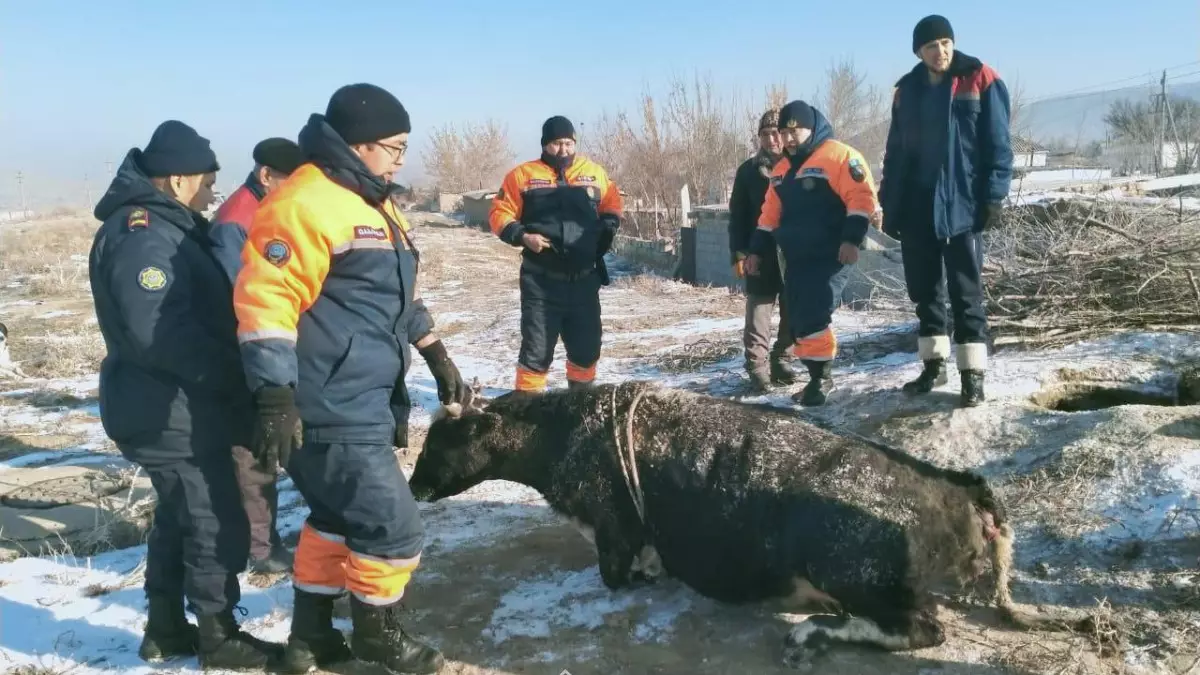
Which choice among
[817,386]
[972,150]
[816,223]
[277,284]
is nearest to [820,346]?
[817,386]

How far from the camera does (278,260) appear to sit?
2783 millimetres

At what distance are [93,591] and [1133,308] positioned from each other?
6896 millimetres

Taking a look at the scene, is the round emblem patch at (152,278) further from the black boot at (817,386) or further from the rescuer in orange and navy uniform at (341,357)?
the black boot at (817,386)

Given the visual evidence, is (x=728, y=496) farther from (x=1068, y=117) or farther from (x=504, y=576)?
(x=1068, y=117)

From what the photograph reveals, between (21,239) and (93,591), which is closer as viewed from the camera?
(93,591)

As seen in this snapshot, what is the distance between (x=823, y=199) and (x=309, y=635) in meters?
4.17

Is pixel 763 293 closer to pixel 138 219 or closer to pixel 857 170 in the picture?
pixel 857 170

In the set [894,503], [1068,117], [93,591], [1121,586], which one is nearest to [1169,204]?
[1121,586]

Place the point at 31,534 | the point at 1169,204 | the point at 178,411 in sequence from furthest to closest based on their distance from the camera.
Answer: the point at 1169,204
the point at 31,534
the point at 178,411

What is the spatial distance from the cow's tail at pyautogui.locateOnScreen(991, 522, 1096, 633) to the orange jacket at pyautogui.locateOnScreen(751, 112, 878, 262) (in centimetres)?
262

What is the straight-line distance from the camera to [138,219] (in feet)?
10.3

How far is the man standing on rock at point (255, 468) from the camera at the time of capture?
4078 mm

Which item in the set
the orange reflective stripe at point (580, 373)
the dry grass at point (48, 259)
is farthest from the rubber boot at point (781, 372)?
the dry grass at point (48, 259)

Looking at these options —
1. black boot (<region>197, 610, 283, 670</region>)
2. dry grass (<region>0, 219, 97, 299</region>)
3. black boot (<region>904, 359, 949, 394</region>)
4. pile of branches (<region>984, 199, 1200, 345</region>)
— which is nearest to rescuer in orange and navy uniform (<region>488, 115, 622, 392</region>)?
black boot (<region>904, 359, 949, 394</region>)
